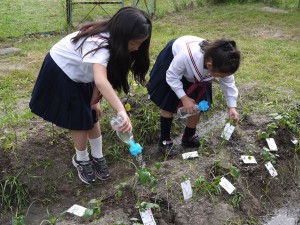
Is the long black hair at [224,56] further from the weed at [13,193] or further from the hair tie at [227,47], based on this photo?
the weed at [13,193]

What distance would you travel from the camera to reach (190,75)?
282 centimetres

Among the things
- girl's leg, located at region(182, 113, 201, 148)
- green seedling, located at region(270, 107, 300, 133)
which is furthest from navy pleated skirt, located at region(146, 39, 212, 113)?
green seedling, located at region(270, 107, 300, 133)

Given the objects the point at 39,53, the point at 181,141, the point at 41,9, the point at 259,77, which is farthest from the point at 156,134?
the point at 41,9

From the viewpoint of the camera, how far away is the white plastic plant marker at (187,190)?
2.60 metres

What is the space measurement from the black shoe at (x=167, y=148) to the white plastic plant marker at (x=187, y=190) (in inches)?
22.5

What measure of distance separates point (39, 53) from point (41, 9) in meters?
3.76

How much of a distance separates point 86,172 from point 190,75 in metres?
1.05

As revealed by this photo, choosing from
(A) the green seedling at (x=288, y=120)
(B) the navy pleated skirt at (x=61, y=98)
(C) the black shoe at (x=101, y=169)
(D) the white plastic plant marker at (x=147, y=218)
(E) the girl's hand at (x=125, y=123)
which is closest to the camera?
(E) the girl's hand at (x=125, y=123)

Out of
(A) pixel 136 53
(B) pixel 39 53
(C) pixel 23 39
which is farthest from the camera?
(C) pixel 23 39

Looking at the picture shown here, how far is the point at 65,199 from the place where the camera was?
2.86m

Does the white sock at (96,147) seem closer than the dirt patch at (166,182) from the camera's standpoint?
No

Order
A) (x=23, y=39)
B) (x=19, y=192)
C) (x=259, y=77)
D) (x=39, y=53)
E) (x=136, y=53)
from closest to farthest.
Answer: (x=136, y=53) < (x=19, y=192) < (x=259, y=77) < (x=39, y=53) < (x=23, y=39)

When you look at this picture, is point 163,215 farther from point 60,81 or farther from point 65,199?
point 60,81

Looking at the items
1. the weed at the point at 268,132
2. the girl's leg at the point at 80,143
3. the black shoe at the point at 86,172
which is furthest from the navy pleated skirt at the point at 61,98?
the weed at the point at 268,132
